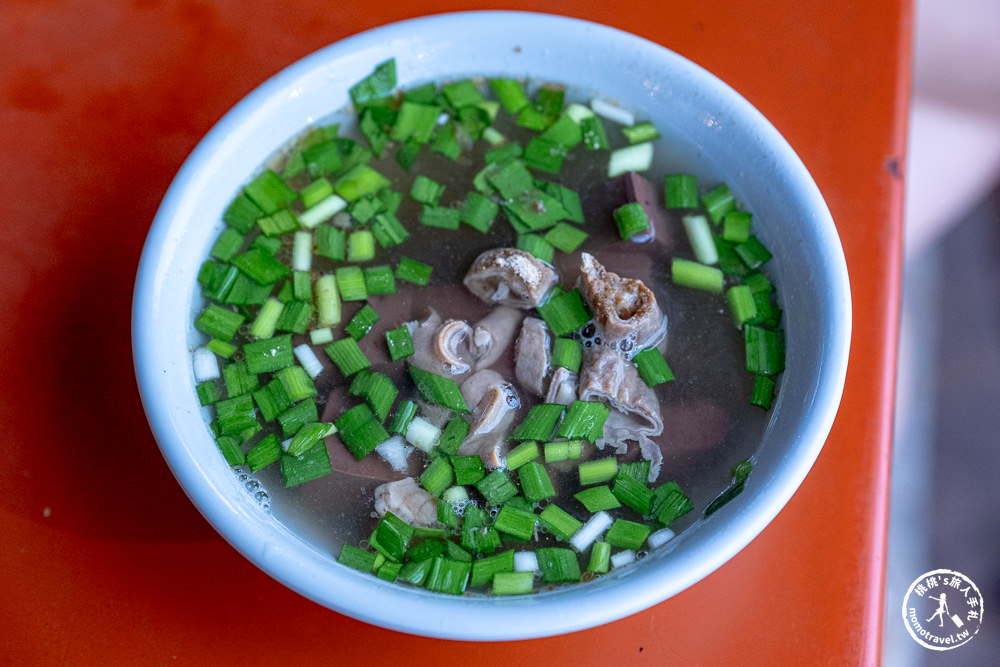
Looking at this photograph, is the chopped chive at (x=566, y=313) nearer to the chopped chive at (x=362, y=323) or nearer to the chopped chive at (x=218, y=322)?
the chopped chive at (x=362, y=323)

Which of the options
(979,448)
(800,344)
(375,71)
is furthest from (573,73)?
(979,448)

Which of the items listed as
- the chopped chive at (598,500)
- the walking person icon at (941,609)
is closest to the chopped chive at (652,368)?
the chopped chive at (598,500)

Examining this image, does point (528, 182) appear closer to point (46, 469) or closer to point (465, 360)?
point (465, 360)

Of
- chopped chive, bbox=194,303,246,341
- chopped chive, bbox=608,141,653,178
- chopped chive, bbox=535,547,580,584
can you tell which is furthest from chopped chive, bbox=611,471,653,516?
chopped chive, bbox=194,303,246,341

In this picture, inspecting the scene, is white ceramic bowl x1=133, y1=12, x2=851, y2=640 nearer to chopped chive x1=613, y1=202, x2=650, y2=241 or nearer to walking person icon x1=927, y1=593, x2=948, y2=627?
chopped chive x1=613, y1=202, x2=650, y2=241

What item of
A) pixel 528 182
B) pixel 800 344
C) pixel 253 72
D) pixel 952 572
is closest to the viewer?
pixel 800 344

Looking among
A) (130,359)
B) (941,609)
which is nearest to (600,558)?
(130,359)

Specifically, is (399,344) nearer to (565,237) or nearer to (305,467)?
(305,467)
